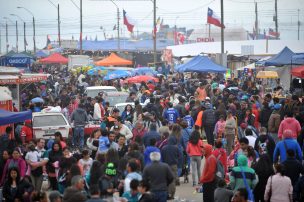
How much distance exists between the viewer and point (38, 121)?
82.0ft

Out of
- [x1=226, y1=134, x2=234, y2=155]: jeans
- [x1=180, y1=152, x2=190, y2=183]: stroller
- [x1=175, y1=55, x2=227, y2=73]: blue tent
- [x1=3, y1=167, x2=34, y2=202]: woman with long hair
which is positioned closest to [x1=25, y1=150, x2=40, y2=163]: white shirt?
[x1=3, y1=167, x2=34, y2=202]: woman with long hair

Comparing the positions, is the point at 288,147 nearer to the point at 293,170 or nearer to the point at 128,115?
the point at 293,170

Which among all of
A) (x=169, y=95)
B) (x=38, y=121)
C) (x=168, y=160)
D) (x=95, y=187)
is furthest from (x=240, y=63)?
(x=95, y=187)

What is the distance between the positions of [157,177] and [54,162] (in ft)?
11.8

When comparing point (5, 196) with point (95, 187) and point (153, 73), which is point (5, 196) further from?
point (153, 73)

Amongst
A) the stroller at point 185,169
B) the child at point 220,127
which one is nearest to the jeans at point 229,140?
the child at point 220,127

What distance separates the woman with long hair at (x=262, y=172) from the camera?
575 inches

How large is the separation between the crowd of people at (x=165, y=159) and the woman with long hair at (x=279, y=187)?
0.06ft

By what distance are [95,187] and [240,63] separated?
4317cm

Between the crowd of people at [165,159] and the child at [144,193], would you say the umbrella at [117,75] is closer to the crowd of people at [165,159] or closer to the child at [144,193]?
the crowd of people at [165,159]

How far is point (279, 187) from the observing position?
13.4m

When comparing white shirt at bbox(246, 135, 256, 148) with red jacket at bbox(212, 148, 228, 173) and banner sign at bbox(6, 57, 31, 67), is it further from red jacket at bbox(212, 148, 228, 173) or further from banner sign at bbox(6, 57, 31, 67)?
banner sign at bbox(6, 57, 31, 67)

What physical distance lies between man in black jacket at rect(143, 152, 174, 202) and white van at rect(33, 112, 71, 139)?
431 inches

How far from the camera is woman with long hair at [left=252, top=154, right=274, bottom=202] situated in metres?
14.6
